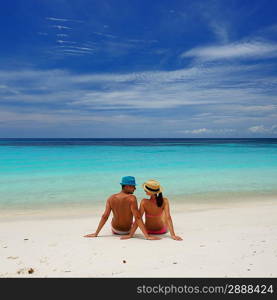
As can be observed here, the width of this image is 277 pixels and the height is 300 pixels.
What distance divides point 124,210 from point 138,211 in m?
0.25

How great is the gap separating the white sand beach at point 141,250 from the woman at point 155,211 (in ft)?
0.61

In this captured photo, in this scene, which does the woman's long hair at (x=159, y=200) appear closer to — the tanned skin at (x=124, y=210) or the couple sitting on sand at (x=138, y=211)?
the couple sitting on sand at (x=138, y=211)

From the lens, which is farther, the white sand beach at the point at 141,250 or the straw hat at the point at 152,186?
the straw hat at the point at 152,186

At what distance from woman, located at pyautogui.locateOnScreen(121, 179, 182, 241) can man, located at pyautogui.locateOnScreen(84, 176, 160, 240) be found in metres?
0.16

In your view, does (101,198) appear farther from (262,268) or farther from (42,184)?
(262,268)

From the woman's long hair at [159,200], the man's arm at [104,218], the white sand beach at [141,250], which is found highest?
the woman's long hair at [159,200]

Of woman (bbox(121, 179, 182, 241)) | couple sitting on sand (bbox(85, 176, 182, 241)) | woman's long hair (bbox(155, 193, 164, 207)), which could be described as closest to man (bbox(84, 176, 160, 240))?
couple sitting on sand (bbox(85, 176, 182, 241))

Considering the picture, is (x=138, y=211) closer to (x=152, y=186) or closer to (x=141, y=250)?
(x=152, y=186)

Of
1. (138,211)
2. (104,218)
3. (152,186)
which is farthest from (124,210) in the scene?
(152,186)

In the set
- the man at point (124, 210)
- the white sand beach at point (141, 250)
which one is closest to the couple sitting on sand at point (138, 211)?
the man at point (124, 210)

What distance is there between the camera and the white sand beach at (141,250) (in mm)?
3447

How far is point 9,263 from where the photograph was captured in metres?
3.80

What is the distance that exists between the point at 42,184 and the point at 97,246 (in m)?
8.52

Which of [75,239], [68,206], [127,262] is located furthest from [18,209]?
[127,262]
